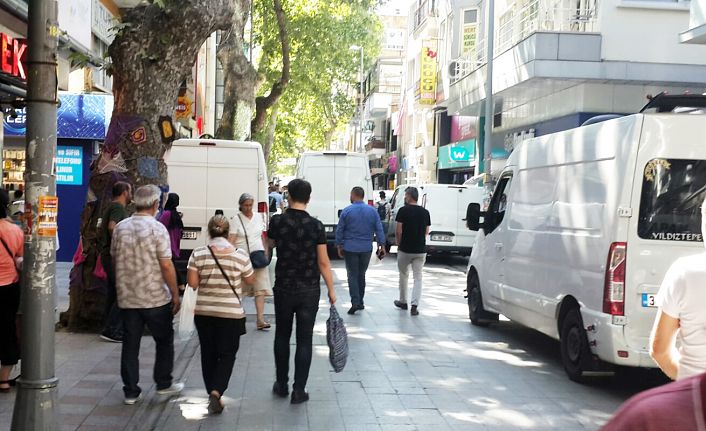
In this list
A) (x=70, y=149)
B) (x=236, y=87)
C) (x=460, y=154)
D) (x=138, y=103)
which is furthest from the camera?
(x=460, y=154)

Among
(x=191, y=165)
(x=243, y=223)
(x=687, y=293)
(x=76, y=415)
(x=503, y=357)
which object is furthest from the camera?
(x=191, y=165)

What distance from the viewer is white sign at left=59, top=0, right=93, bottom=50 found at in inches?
446

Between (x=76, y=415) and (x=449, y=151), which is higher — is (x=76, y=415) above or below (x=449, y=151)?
below

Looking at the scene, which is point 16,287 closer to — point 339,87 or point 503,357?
point 503,357

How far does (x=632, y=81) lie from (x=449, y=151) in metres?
16.4

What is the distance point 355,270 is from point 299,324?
17.0 feet

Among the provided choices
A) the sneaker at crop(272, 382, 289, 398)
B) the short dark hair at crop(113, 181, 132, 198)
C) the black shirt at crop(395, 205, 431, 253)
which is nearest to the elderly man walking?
the sneaker at crop(272, 382, 289, 398)

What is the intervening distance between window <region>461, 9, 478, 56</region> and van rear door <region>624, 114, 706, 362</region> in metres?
A: 26.2

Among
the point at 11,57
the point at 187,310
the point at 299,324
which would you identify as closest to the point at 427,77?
the point at 11,57

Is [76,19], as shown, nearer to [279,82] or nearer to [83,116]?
[83,116]

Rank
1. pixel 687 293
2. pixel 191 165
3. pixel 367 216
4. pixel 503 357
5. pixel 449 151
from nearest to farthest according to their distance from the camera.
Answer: pixel 687 293 < pixel 503 357 < pixel 367 216 < pixel 191 165 < pixel 449 151

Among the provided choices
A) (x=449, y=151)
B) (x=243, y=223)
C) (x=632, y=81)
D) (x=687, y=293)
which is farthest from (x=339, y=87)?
(x=687, y=293)

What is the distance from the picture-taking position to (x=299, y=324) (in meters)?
7.32

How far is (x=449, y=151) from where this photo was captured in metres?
37.3
